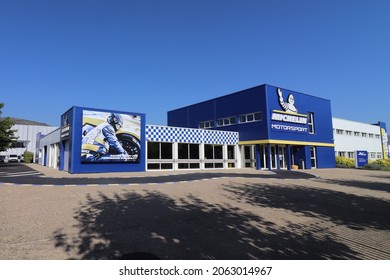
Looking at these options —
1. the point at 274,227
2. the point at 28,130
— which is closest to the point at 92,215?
the point at 274,227

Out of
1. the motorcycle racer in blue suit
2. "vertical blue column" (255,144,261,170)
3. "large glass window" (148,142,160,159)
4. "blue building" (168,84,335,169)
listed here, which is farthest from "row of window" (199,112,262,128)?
the motorcycle racer in blue suit

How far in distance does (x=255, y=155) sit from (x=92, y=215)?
65.7 ft

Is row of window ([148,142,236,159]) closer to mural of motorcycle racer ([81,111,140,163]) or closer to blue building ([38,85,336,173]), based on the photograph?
blue building ([38,85,336,173])

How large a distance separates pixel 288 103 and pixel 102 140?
57.9 ft

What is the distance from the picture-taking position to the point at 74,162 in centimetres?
1625

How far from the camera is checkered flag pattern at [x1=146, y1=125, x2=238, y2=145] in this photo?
2016 cm

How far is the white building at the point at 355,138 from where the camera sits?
34.5 metres

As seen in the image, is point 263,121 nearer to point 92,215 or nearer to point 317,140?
point 317,140

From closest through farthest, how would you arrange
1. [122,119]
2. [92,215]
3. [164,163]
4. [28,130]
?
1. [92,215]
2. [122,119]
3. [164,163]
4. [28,130]

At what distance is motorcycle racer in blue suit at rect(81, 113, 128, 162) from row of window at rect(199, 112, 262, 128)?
1210cm
